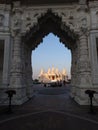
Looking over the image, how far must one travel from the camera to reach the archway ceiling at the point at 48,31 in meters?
10.2

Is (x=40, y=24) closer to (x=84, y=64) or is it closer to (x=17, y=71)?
(x=17, y=71)

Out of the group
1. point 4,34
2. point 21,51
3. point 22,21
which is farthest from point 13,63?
point 22,21

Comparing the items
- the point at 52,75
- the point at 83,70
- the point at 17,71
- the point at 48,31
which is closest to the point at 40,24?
the point at 48,31

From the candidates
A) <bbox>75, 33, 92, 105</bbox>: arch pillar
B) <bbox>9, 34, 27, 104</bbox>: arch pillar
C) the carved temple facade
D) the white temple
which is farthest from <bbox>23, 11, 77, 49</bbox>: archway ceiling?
the white temple

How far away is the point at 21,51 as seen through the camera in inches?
385

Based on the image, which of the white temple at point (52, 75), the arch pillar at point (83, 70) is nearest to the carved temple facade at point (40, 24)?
the arch pillar at point (83, 70)

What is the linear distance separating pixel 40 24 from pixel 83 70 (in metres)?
4.60

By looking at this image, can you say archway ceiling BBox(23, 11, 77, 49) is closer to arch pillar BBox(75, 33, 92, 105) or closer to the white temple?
arch pillar BBox(75, 33, 92, 105)

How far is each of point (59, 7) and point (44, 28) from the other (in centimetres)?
225

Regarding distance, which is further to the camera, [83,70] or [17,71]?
[17,71]

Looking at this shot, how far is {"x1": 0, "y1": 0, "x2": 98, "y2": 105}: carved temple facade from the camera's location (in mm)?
8797

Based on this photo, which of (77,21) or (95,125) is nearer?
(95,125)

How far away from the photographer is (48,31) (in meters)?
12.0

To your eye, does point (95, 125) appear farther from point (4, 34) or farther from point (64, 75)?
point (64, 75)
